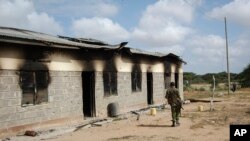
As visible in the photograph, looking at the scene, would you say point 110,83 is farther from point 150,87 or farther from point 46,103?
point 150,87

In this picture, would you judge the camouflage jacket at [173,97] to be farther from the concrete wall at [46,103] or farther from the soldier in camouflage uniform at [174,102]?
the concrete wall at [46,103]

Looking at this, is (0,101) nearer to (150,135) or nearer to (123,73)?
(150,135)

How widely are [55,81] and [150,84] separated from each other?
10366 mm

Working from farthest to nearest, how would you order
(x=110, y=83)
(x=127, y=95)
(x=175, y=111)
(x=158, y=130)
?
(x=127, y=95) → (x=110, y=83) → (x=175, y=111) → (x=158, y=130)

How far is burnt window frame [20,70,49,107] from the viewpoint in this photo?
44.9 ft

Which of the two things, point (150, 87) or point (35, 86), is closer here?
point (35, 86)

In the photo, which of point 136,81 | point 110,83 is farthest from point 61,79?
point 136,81

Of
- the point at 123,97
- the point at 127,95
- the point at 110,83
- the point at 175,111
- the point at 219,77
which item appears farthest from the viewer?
the point at 219,77

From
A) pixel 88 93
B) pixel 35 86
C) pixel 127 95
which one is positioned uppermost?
pixel 35 86

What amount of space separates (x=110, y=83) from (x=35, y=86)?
582cm

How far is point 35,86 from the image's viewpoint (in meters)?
14.1

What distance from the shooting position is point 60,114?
1552 centimetres

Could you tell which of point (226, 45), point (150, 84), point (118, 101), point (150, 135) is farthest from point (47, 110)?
point (226, 45)

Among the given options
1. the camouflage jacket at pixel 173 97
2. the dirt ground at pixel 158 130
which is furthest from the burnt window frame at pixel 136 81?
the camouflage jacket at pixel 173 97
